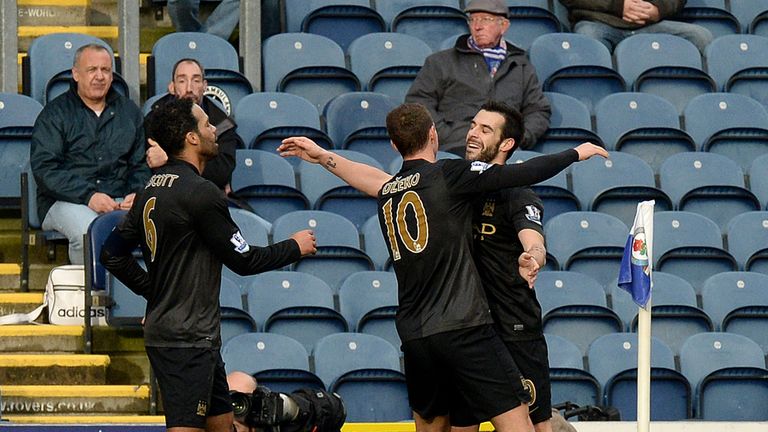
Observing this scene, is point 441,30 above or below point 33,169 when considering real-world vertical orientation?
above

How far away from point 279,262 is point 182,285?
42cm

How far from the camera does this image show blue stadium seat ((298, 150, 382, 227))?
9836mm

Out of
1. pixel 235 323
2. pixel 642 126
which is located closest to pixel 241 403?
pixel 235 323

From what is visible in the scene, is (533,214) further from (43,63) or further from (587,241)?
(43,63)

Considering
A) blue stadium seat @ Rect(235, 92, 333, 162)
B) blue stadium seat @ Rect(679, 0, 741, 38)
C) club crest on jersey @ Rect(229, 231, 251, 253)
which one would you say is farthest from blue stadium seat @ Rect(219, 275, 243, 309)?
blue stadium seat @ Rect(679, 0, 741, 38)

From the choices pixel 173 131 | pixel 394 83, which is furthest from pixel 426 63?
pixel 173 131

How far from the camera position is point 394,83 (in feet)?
34.9

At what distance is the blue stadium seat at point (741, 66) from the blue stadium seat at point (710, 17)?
52cm

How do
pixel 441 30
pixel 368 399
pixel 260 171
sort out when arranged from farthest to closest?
1. pixel 441 30
2. pixel 260 171
3. pixel 368 399

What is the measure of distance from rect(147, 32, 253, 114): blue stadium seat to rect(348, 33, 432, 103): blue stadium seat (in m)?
0.77

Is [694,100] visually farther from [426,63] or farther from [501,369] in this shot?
[501,369]

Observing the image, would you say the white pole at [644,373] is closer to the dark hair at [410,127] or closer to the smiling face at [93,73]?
the dark hair at [410,127]

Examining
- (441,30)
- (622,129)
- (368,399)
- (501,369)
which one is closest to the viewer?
(501,369)

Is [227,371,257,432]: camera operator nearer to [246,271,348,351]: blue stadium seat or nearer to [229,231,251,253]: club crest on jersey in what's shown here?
[246,271,348,351]: blue stadium seat
